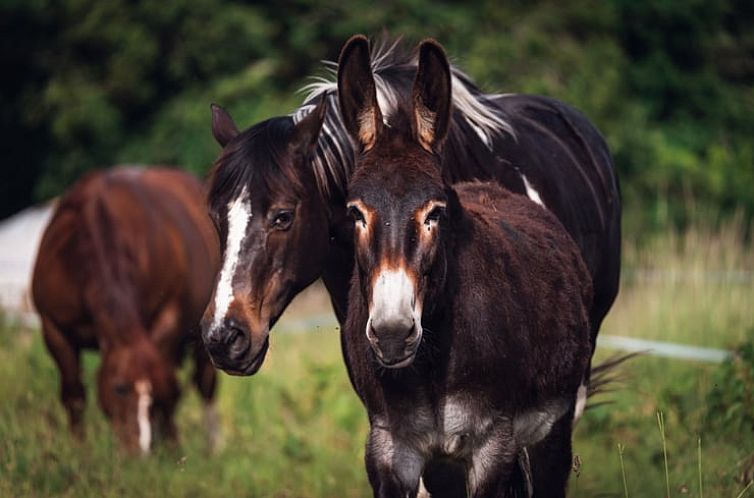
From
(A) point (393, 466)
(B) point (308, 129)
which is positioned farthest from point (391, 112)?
(A) point (393, 466)

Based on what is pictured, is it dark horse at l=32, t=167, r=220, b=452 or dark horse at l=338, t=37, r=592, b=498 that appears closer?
dark horse at l=338, t=37, r=592, b=498

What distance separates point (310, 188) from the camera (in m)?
5.10

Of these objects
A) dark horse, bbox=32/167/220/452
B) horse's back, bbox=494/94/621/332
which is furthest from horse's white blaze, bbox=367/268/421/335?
dark horse, bbox=32/167/220/452

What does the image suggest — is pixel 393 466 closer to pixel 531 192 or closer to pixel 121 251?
pixel 531 192

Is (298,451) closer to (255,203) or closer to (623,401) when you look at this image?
(623,401)

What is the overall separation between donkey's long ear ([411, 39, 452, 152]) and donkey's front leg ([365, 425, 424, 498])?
3.28ft

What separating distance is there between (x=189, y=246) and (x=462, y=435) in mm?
6407

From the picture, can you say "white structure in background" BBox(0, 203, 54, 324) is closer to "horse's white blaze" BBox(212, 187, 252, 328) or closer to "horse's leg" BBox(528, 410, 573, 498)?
"horse's white blaze" BBox(212, 187, 252, 328)

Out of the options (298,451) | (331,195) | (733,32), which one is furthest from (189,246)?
(733,32)

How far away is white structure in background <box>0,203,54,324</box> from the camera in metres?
14.2

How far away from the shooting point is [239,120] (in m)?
16.4

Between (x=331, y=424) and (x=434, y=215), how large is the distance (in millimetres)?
5142

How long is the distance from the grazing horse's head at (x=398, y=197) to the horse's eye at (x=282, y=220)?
49 cm

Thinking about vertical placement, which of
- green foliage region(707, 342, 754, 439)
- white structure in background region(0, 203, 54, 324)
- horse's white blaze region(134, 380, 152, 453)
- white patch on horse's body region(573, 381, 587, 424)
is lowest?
white structure in background region(0, 203, 54, 324)
